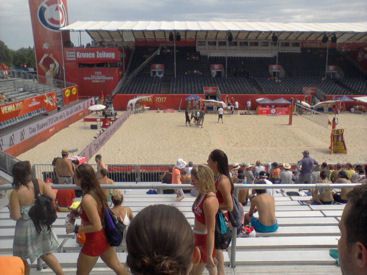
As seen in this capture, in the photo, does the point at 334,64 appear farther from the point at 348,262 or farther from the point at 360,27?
the point at 348,262

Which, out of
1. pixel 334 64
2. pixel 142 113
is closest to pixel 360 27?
pixel 334 64

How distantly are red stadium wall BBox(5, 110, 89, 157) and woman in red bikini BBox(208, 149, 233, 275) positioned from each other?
42.7 ft

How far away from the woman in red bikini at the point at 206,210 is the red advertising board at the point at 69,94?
26.5m

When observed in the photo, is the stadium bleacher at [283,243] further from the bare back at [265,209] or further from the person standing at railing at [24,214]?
the person standing at railing at [24,214]

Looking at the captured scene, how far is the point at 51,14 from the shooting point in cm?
3281

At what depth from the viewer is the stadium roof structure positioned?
36.0 metres

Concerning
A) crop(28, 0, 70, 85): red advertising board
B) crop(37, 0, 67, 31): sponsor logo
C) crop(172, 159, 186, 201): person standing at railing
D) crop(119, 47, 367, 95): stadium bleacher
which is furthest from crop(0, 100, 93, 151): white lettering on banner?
crop(37, 0, 67, 31): sponsor logo

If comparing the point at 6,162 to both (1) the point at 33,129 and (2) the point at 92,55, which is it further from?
(2) the point at 92,55

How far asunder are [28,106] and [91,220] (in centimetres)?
1861

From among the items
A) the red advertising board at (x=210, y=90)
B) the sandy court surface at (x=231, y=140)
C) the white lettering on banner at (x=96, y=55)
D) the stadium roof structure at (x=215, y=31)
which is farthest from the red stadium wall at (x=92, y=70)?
the sandy court surface at (x=231, y=140)

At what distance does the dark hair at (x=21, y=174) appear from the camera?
10.0 feet

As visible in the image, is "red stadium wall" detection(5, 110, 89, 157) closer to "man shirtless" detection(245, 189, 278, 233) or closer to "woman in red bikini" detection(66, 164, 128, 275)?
"man shirtless" detection(245, 189, 278, 233)

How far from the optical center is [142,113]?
96.2ft

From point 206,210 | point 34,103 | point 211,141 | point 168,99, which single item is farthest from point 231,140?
point 206,210
